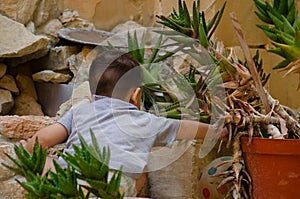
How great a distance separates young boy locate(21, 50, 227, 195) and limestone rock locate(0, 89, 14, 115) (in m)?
0.61

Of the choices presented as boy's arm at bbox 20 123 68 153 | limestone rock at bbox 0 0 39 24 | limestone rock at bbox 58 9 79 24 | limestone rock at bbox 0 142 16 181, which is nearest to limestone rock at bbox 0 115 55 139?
limestone rock at bbox 0 142 16 181

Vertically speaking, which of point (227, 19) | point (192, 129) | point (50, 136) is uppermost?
point (227, 19)

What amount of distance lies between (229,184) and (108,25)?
1145 mm

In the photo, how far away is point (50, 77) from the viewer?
182 cm

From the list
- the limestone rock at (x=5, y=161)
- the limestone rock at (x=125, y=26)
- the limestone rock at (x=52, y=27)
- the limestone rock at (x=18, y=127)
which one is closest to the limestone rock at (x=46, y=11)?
the limestone rock at (x=52, y=27)

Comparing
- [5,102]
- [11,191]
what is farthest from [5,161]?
[5,102]

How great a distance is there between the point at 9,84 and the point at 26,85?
7cm

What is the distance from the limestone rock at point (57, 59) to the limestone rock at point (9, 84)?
0.45ft

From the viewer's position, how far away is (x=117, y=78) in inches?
45.9

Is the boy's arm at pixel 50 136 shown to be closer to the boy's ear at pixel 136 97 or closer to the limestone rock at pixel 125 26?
the boy's ear at pixel 136 97

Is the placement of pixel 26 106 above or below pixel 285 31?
below

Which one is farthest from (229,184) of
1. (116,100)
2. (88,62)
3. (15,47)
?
(15,47)

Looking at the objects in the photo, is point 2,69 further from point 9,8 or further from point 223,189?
point 223,189

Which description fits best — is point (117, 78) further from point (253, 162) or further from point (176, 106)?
point (253, 162)
